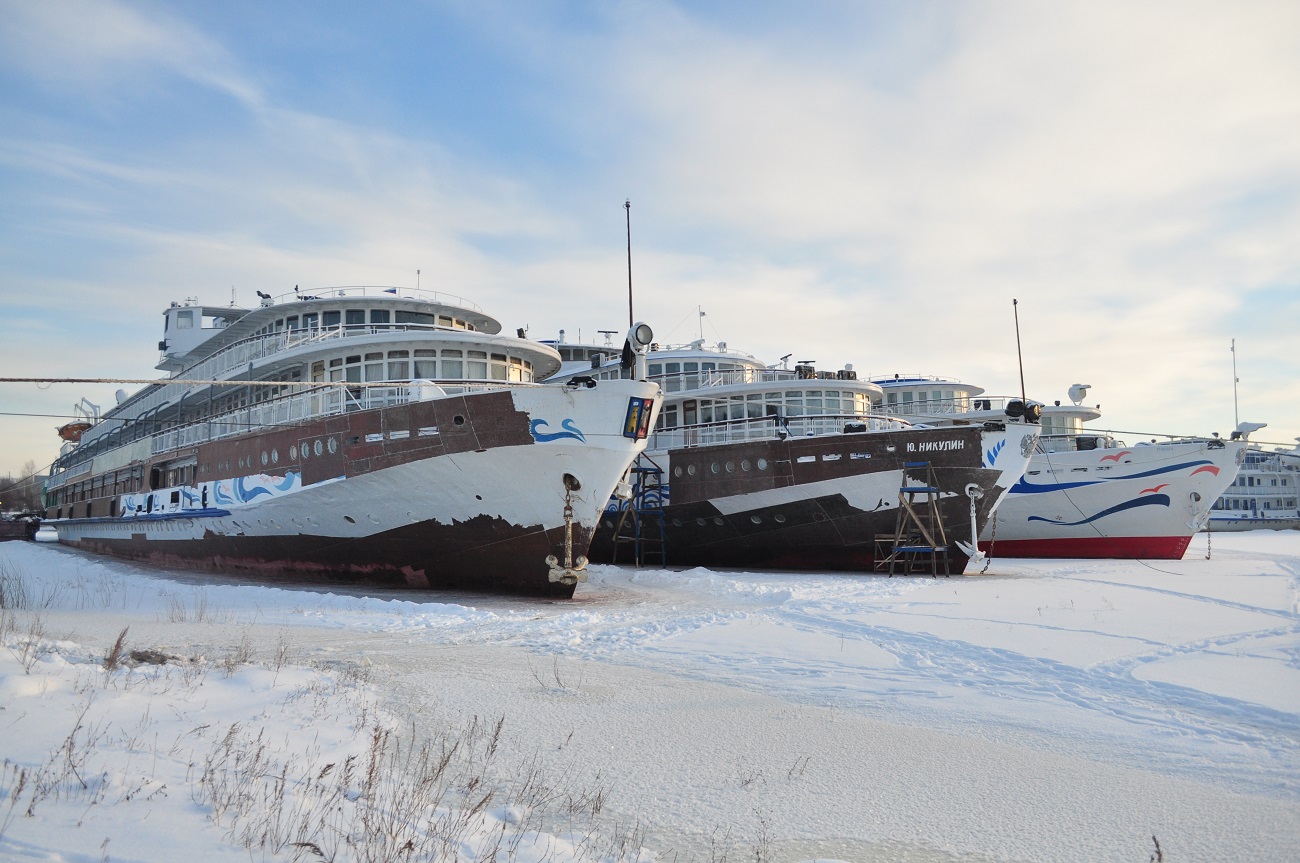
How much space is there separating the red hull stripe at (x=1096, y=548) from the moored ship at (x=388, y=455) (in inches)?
698

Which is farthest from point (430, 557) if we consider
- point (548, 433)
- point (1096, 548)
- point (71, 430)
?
point (71, 430)

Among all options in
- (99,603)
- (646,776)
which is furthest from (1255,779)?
(99,603)

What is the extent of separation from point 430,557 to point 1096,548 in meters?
22.2

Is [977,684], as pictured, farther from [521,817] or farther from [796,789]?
[521,817]

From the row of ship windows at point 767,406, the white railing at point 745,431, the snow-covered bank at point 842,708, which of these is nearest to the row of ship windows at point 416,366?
the snow-covered bank at point 842,708

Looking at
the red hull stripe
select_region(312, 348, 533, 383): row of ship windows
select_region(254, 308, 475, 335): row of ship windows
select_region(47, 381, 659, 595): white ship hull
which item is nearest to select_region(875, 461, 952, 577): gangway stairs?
select_region(47, 381, 659, 595): white ship hull

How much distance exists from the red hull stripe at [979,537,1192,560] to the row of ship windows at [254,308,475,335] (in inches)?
771

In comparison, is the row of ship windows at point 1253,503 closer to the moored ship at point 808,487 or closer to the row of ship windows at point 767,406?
the row of ship windows at point 767,406

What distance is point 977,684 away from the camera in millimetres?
7281

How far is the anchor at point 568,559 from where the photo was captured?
1441 centimetres

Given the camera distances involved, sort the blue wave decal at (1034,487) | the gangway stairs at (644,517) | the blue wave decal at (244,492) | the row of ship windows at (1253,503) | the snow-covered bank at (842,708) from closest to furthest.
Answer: the snow-covered bank at (842,708)
the blue wave decal at (244,492)
the gangway stairs at (644,517)
the blue wave decal at (1034,487)
the row of ship windows at (1253,503)

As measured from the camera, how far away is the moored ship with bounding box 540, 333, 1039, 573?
2028cm

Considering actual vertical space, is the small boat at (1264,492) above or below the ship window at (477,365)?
below

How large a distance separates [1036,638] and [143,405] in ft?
105
